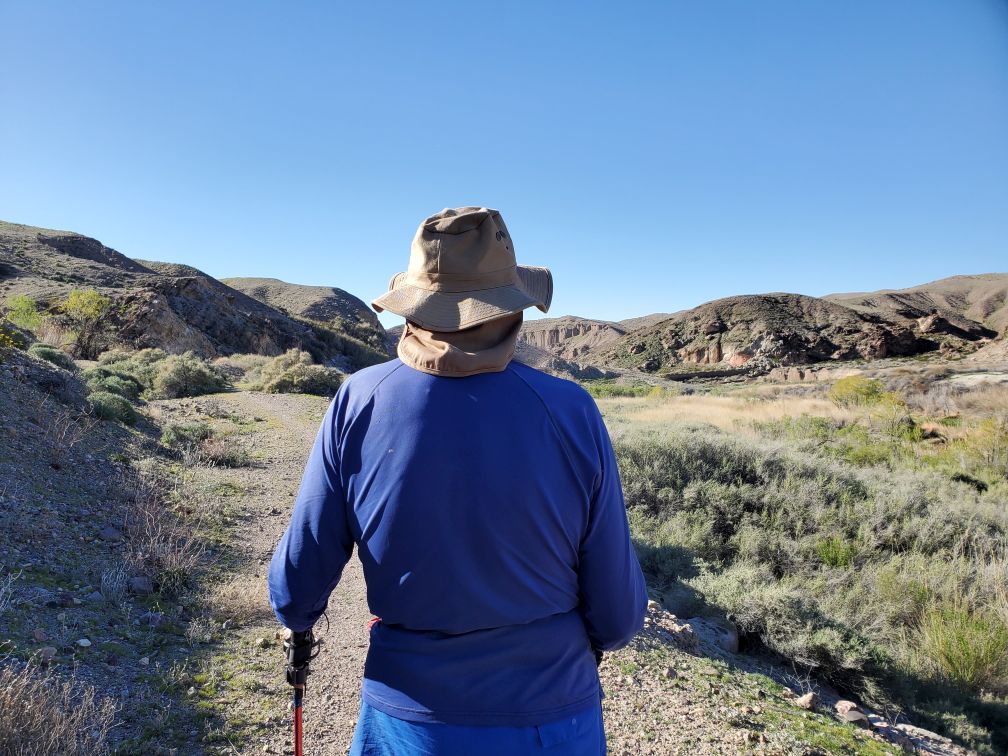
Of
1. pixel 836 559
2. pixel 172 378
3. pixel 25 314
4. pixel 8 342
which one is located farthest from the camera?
pixel 25 314

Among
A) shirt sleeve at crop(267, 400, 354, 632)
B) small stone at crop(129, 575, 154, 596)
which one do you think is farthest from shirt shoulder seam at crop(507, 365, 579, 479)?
small stone at crop(129, 575, 154, 596)

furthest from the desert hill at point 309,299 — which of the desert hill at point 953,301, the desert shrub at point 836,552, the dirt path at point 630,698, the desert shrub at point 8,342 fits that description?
the desert hill at point 953,301

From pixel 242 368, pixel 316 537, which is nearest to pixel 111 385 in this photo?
pixel 316 537

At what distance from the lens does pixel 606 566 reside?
1.51 meters

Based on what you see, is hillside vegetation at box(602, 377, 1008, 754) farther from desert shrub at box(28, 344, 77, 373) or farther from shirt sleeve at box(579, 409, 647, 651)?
desert shrub at box(28, 344, 77, 373)

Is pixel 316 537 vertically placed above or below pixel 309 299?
below

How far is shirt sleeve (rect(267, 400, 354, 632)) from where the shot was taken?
5.05ft

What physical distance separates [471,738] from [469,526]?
487 millimetres

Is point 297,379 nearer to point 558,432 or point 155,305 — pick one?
point 155,305

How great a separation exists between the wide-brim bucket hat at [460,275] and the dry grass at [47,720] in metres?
2.51

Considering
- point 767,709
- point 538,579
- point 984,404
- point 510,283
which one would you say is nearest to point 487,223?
point 510,283

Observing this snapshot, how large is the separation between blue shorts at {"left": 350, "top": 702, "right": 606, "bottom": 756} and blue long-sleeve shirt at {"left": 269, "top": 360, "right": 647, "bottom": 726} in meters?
0.03

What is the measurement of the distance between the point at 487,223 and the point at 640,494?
7.09 m

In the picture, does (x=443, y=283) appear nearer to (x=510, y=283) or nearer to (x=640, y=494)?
(x=510, y=283)
